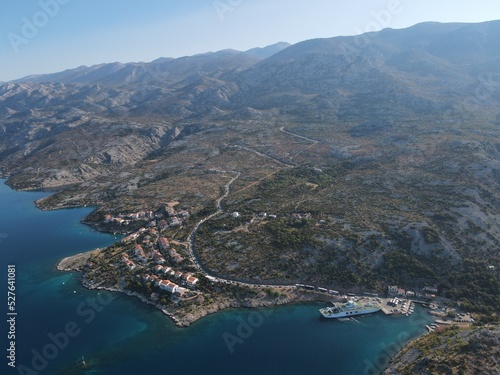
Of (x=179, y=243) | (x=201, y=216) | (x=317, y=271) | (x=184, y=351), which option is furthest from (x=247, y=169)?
(x=184, y=351)

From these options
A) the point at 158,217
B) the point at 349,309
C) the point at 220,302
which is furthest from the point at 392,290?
the point at 158,217

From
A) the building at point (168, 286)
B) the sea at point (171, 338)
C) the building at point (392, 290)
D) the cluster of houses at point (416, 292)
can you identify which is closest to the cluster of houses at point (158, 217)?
the sea at point (171, 338)

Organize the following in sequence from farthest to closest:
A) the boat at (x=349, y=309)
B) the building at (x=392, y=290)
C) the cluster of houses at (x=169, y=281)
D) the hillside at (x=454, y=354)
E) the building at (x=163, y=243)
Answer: the building at (x=163, y=243)
the cluster of houses at (x=169, y=281)
the building at (x=392, y=290)
the boat at (x=349, y=309)
the hillside at (x=454, y=354)

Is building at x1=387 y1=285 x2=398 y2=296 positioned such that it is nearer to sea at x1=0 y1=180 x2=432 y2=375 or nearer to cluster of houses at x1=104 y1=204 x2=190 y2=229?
sea at x1=0 y1=180 x2=432 y2=375

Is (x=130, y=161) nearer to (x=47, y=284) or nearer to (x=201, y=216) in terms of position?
(x=201, y=216)

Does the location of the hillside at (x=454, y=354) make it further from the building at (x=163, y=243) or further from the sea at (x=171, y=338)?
the building at (x=163, y=243)

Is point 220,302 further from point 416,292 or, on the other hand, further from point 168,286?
point 416,292
